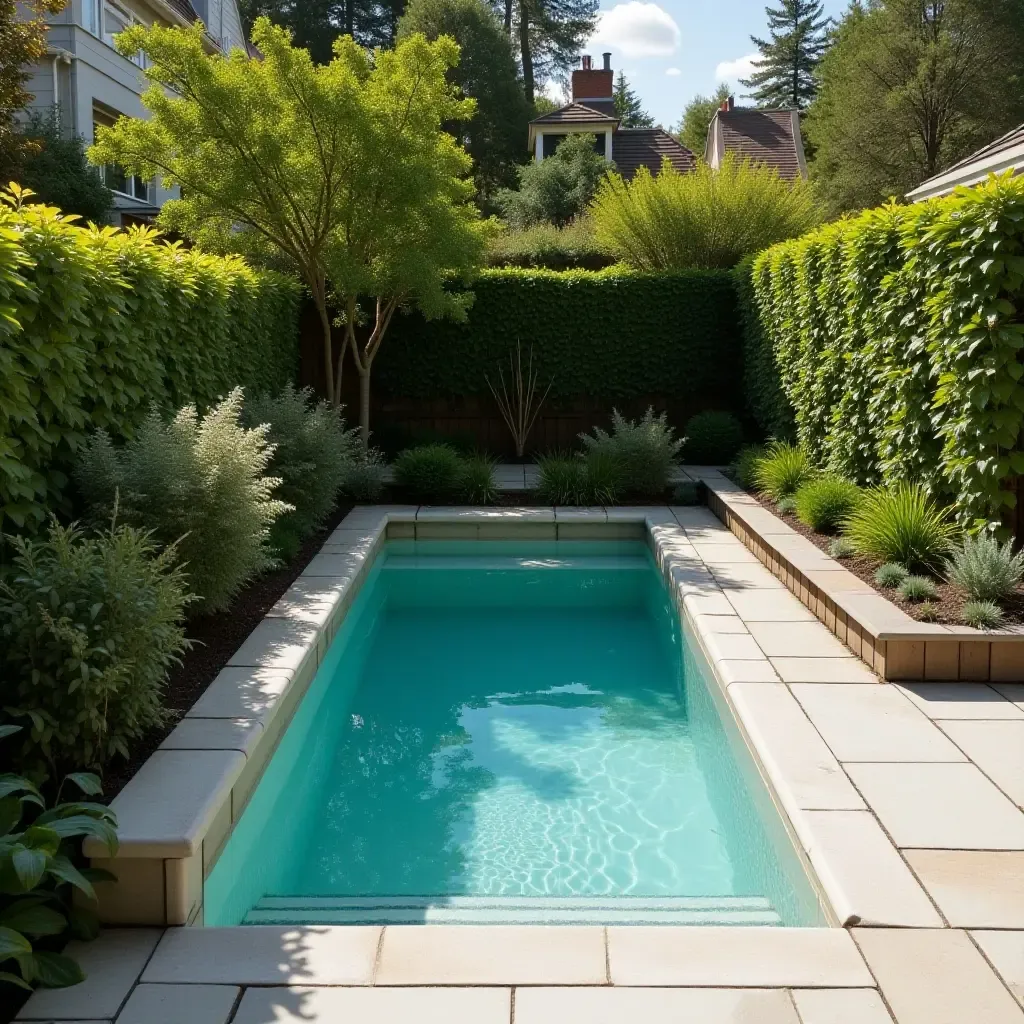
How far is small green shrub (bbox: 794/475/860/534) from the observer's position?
23.6ft

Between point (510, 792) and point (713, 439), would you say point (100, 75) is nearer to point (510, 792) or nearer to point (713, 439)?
point (713, 439)

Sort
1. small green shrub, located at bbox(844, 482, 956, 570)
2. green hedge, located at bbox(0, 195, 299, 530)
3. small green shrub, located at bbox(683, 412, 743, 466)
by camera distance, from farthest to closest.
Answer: small green shrub, located at bbox(683, 412, 743, 466) < small green shrub, located at bbox(844, 482, 956, 570) < green hedge, located at bbox(0, 195, 299, 530)

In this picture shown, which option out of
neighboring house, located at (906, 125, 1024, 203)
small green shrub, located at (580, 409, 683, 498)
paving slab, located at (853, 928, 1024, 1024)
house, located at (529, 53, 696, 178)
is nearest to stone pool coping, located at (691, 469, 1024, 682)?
paving slab, located at (853, 928, 1024, 1024)

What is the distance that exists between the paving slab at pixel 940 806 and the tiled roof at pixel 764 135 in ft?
90.0

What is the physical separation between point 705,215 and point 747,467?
5056 mm

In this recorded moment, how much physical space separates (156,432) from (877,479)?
4757 millimetres

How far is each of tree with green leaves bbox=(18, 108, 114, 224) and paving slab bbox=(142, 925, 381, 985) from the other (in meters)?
13.8

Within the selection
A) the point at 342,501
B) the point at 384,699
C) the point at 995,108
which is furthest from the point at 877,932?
the point at 995,108

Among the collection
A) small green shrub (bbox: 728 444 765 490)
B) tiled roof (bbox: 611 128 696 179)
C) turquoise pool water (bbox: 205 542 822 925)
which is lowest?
turquoise pool water (bbox: 205 542 822 925)

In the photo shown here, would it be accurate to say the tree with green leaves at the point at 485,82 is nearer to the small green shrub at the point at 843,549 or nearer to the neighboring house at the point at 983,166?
the neighboring house at the point at 983,166

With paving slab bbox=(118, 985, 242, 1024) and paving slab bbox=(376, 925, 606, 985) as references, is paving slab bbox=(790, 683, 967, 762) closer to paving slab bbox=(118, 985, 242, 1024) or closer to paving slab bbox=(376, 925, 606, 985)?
paving slab bbox=(376, 925, 606, 985)

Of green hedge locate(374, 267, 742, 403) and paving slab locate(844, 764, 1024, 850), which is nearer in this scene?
paving slab locate(844, 764, 1024, 850)

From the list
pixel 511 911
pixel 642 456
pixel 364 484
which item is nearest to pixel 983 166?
pixel 642 456

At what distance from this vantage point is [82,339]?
4824 millimetres
